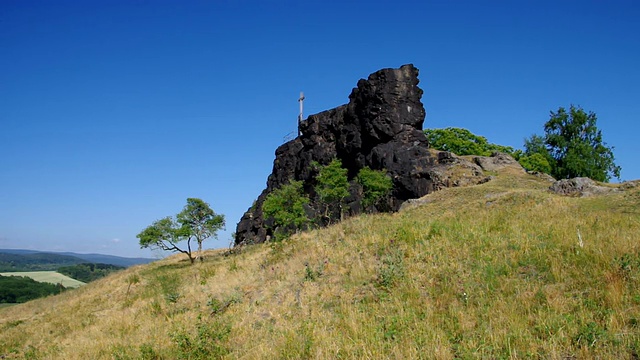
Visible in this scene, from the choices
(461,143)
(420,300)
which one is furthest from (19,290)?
(420,300)

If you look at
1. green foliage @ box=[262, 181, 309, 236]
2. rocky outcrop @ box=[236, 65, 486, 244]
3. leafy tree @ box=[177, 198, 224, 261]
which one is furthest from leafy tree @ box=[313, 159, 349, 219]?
leafy tree @ box=[177, 198, 224, 261]

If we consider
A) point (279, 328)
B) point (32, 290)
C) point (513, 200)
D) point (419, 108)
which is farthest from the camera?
point (32, 290)

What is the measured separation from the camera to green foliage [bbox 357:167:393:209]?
48.8m

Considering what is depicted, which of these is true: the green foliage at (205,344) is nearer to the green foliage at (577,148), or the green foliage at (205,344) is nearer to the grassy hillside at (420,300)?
the grassy hillside at (420,300)

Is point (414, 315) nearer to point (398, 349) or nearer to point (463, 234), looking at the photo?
point (398, 349)

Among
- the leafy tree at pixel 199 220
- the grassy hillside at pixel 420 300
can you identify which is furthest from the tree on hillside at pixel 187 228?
the grassy hillside at pixel 420 300

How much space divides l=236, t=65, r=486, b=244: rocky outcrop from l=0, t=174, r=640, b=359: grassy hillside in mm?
37720

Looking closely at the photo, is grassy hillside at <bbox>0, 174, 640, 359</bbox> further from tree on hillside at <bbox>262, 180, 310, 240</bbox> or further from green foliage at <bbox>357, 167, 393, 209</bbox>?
green foliage at <bbox>357, 167, 393, 209</bbox>

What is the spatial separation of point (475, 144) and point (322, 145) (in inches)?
1172

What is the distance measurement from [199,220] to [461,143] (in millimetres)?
50120

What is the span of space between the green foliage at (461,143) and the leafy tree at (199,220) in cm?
4529

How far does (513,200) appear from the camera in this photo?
2659cm

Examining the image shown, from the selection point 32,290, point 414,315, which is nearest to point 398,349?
point 414,315

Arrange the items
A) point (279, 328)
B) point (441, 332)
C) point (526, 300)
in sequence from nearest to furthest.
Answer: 1. point (441, 332)
2. point (526, 300)
3. point (279, 328)
